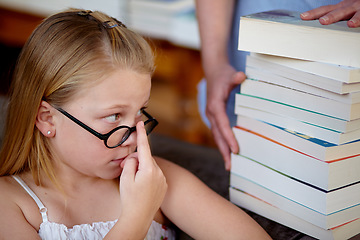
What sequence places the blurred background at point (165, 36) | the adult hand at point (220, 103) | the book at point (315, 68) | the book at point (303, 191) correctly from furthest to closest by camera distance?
the blurred background at point (165, 36)
the adult hand at point (220, 103)
the book at point (303, 191)
the book at point (315, 68)

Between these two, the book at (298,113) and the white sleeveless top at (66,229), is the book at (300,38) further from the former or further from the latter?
the white sleeveless top at (66,229)

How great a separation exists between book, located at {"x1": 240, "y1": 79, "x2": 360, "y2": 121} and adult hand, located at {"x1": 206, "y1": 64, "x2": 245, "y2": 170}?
136 mm

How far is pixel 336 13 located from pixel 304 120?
262 mm

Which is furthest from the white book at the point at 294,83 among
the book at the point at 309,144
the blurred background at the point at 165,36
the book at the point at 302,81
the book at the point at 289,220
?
the blurred background at the point at 165,36

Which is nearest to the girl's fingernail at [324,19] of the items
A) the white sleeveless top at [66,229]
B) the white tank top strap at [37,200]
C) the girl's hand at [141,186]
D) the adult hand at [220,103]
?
the adult hand at [220,103]

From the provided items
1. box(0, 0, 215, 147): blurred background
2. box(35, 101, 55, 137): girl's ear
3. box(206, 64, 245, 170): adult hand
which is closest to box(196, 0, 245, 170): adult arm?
box(206, 64, 245, 170): adult hand

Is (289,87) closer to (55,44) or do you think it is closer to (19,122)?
(55,44)

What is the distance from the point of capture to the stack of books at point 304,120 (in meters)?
1.16

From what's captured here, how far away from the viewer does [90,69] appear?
4.11 feet

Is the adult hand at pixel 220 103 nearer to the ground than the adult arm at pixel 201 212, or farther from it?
farther from it

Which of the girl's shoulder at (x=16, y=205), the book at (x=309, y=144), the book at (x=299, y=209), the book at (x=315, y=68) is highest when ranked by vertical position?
the book at (x=315, y=68)

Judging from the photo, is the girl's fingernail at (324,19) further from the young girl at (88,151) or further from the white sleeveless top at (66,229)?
the white sleeveless top at (66,229)

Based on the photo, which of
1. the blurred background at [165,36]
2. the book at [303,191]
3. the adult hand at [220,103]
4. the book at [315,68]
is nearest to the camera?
the book at [315,68]

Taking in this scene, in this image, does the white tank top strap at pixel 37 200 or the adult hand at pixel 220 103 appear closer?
the white tank top strap at pixel 37 200
